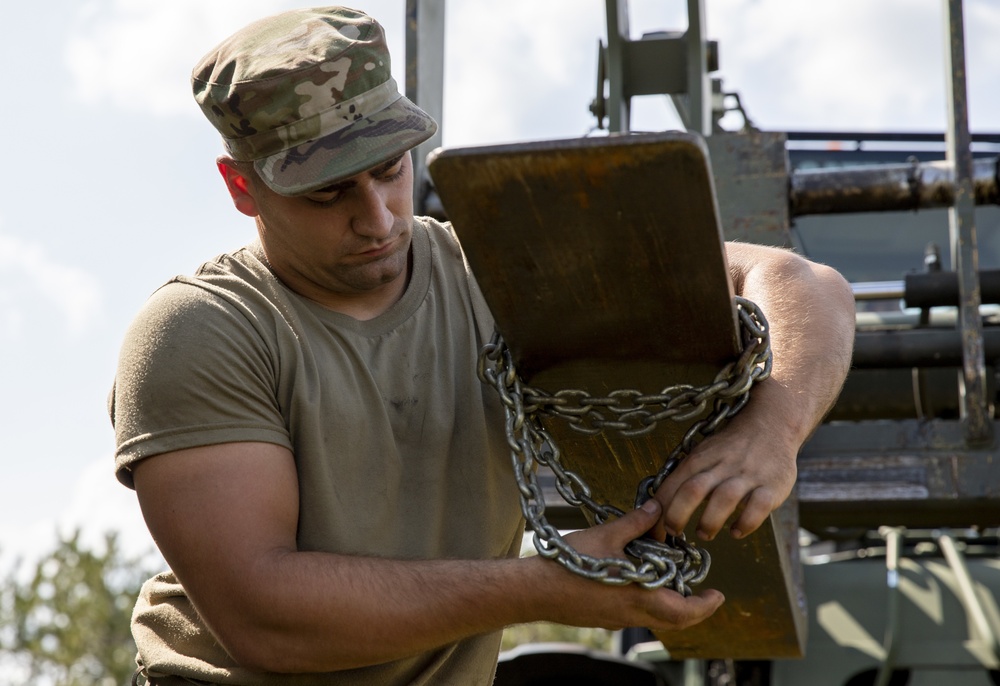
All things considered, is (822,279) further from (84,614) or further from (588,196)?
(84,614)

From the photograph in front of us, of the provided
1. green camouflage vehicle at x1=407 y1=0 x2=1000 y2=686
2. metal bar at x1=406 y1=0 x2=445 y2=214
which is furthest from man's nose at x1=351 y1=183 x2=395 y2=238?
metal bar at x1=406 y1=0 x2=445 y2=214

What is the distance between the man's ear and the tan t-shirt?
90mm

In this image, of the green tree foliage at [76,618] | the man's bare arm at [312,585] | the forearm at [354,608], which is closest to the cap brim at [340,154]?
the man's bare arm at [312,585]

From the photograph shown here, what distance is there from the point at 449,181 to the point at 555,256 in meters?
0.19

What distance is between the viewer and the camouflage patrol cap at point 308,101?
7.30ft

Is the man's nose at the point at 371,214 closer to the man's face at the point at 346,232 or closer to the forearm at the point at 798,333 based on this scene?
the man's face at the point at 346,232

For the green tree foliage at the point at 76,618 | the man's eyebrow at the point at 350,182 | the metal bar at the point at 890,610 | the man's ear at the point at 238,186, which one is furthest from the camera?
the green tree foliage at the point at 76,618

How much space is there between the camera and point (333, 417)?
7.43ft

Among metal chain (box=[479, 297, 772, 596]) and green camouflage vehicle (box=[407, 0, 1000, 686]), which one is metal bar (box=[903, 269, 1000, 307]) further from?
metal chain (box=[479, 297, 772, 596])

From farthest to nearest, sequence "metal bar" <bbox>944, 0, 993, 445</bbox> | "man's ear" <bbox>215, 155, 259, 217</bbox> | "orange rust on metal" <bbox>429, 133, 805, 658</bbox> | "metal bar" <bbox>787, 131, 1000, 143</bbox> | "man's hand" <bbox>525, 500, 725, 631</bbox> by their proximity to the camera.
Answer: "metal bar" <bbox>787, 131, 1000, 143</bbox>, "metal bar" <bbox>944, 0, 993, 445</bbox>, "man's ear" <bbox>215, 155, 259, 217</bbox>, "man's hand" <bbox>525, 500, 725, 631</bbox>, "orange rust on metal" <bbox>429, 133, 805, 658</bbox>

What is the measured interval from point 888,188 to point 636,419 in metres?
1.86

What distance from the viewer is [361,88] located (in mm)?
2289

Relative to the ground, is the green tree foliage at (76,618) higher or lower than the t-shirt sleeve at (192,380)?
lower

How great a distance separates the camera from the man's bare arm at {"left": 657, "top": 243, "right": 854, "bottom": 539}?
1.80m
